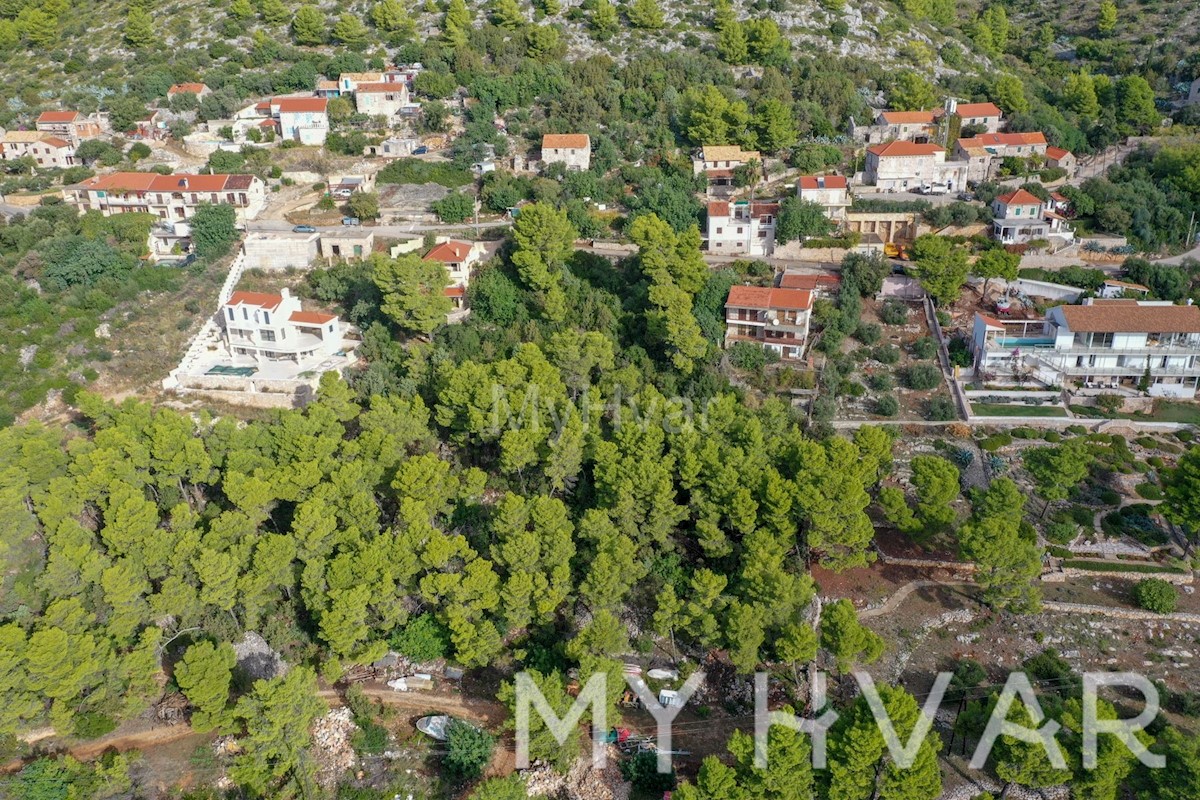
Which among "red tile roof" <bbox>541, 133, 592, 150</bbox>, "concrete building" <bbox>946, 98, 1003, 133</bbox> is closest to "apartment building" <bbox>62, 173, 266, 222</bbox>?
"red tile roof" <bbox>541, 133, 592, 150</bbox>

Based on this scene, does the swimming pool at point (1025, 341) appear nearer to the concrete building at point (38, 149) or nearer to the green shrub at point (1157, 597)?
the green shrub at point (1157, 597)

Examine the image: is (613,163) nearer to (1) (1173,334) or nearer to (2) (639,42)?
(2) (639,42)

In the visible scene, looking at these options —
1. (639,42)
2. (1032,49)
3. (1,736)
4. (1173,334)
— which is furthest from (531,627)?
(1032,49)

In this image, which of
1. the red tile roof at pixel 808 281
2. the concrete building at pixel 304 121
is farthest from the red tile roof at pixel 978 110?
the concrete building at pixel 304 121

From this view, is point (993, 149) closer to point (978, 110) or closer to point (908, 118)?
point (978, 110)

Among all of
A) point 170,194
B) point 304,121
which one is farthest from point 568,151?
point 170,194
